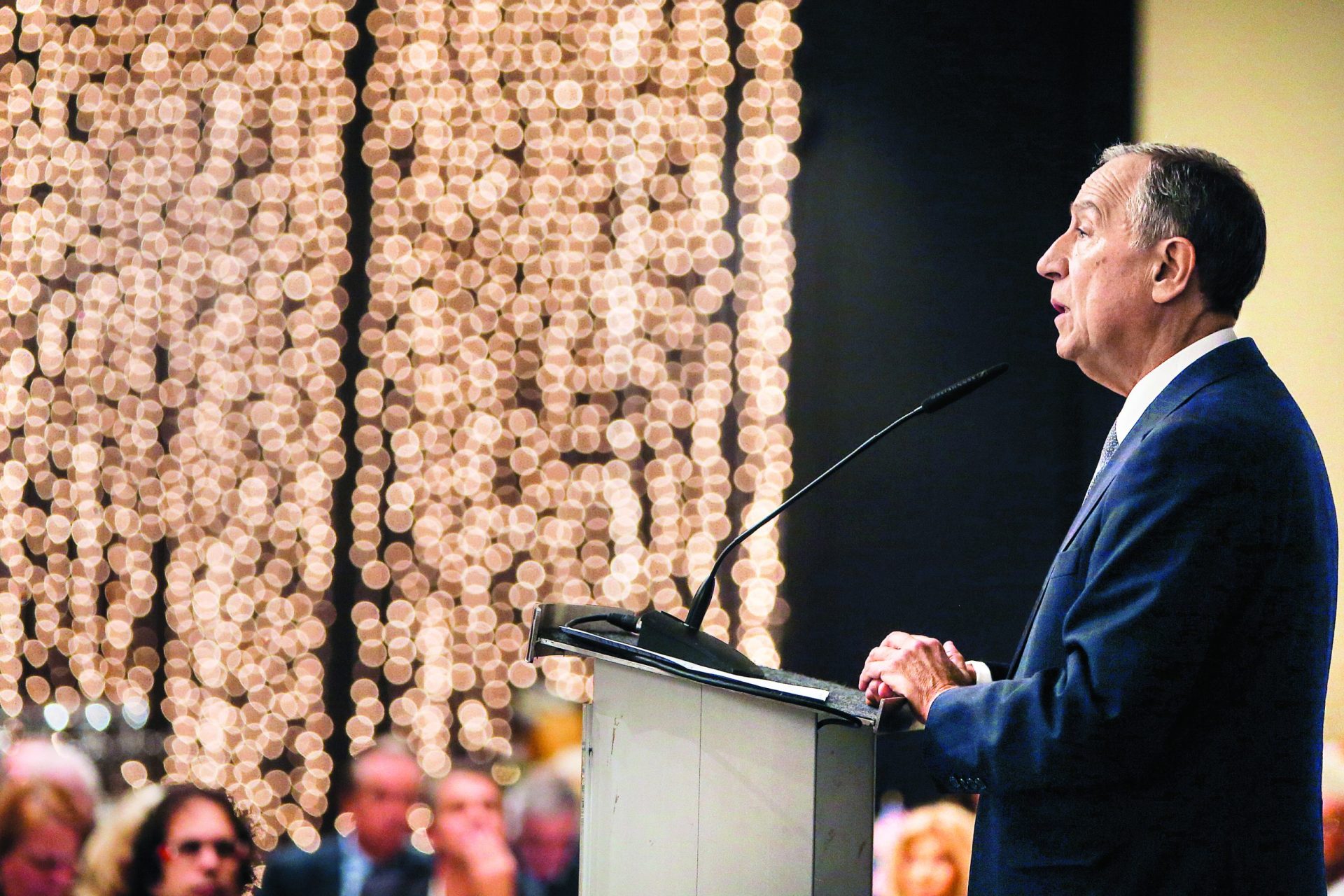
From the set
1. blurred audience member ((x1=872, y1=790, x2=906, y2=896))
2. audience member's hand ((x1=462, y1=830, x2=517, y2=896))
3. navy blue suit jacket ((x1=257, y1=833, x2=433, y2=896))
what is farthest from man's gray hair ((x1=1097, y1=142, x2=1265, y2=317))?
navy blue suit jacket ((x1=257, y1=833, x2=433, y2=896))

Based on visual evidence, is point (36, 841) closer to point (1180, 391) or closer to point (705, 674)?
point (705, 674)

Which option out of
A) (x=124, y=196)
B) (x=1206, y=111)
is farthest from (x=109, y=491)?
(x=1206, y=111)

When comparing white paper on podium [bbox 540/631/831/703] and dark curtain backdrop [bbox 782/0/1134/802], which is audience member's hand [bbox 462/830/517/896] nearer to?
dark curtain backdrop [bbox 782/0/1134/802]

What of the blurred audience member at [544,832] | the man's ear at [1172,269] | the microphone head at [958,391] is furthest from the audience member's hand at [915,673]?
the blurred audience member at [544,832]

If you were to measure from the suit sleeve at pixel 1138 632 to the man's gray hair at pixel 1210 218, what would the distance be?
185mm

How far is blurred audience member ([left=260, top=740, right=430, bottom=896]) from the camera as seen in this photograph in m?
2.50

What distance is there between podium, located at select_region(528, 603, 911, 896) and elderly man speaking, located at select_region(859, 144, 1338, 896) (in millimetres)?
92

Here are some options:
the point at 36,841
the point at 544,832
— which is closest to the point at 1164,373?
the point at 544,832

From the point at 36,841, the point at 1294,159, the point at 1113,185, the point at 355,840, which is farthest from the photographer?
the point at 355,840

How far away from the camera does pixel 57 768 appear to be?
2518 mm

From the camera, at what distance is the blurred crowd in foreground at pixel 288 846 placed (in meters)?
2.39

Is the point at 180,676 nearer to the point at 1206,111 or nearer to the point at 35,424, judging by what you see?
the point at 35,424

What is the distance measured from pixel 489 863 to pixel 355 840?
33 centimetres

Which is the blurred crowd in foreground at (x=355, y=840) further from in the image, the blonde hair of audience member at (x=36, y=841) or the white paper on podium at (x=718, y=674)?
the white paper on podium at (x=718, y=674)
